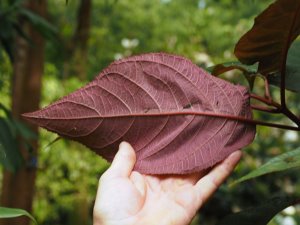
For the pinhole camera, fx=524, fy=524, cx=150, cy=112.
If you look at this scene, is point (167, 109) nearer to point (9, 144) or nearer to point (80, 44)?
point (9, 144)

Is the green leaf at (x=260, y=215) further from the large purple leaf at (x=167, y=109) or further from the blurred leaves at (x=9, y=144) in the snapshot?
the blurred leaves at (x=9, y=144)

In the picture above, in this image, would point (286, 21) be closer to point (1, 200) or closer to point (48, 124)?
point (48, 124)

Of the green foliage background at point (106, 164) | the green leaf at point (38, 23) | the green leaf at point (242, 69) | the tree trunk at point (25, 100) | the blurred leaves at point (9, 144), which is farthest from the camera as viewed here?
the green foliage background at point (106, 164)

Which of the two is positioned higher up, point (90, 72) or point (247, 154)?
point (90, 72)

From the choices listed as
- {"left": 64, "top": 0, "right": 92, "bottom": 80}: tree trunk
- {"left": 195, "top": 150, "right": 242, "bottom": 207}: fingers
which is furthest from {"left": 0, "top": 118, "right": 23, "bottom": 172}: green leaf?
{"left": 64, "top": 0, "right": 92, "bottom": 80}: tree trunk

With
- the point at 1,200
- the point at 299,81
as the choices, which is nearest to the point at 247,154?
the point at 1,200

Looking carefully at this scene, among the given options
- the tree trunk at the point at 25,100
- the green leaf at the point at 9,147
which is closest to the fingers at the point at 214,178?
the green leaf at the point at 9,147

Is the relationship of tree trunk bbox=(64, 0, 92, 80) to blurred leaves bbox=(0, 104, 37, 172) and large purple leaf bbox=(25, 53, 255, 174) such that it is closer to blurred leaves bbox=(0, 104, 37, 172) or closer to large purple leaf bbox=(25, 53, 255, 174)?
blurred leaves bbox=(0, 104, 37, 172)
